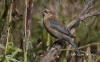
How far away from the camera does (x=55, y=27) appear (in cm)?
727

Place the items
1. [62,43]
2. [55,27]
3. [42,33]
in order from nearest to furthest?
[62,43] < [42,33] < [55,27]

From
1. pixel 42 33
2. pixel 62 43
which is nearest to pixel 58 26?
pixel 42 33

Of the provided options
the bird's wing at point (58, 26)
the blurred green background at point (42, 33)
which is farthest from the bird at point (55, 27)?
the blurred green background at point (42, 33)

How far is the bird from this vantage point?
6.82 meters

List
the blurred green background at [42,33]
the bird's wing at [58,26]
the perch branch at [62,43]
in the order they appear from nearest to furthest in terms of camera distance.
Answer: the perch branch at [62,43] < the blurred green background at [42,33] < the bird's wing at [58,26]

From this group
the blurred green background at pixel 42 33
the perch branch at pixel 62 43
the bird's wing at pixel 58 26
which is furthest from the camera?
the bird's wing at pixel 58 26

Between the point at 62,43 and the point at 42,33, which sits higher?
the point at 42,33

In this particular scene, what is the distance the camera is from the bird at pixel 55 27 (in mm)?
6820

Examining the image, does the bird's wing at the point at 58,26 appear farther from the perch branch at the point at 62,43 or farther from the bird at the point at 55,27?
the perch branch at the point at 62,43

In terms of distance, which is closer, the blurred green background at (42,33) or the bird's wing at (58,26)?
the blurred green background at (42,33)

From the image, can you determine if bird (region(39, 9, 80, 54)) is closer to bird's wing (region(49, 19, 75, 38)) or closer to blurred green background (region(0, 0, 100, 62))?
bird's wing (region(49, 19, 75, 38))

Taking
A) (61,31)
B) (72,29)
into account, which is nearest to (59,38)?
(61,31)

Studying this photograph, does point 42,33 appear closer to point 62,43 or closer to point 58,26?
point 58,26

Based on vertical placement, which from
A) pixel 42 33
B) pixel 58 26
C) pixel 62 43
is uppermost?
pixel 58 26
